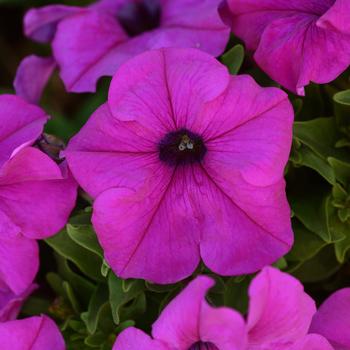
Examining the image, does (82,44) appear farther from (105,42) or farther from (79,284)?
(79,284)

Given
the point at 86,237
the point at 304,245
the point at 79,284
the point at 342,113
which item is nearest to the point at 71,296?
the point at 79,284

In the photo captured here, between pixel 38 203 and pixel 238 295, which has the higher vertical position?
pixel 38 203

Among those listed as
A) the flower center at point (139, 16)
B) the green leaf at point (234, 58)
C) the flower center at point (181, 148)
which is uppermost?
the green leaf at point (234, 58)

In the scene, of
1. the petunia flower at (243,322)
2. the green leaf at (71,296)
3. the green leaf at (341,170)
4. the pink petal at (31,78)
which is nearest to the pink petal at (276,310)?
the petunia flower at (243,322)

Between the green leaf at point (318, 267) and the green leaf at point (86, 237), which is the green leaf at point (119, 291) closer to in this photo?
the green leaf at point (86, 237)

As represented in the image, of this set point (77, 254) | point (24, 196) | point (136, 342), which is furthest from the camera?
point (77, 254)
